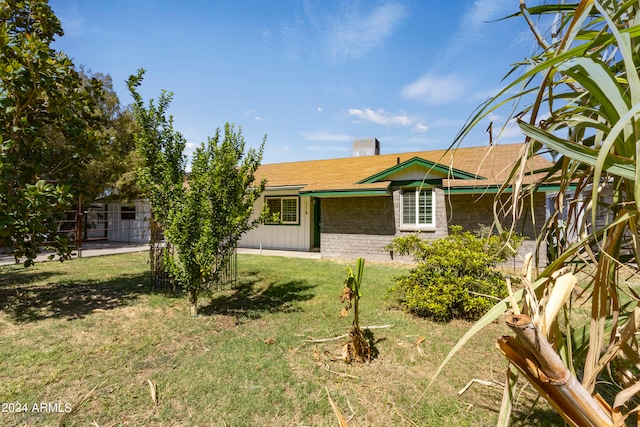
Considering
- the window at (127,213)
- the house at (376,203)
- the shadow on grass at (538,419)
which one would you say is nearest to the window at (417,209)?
the house at (376,203)

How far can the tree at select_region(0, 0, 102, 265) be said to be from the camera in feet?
16.5

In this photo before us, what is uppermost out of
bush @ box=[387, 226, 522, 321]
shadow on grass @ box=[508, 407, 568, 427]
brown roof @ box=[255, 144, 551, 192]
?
brown roof @ box=[255, 144, 551, 192]

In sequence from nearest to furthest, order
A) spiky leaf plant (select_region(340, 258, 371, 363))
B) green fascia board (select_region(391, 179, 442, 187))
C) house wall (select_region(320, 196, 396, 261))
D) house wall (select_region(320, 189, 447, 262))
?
spiky leaf plant (select_region(340, 258, 371, 363)) < green fascia board (select_region(391, 179, 442, 187)) < house wall (select_region(320, 189, 447, 262)) < house wall (select_region(320, 196, 396, 261))

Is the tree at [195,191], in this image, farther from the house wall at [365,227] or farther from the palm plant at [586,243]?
the house wall at [365,227]

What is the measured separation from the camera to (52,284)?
26.1 ft

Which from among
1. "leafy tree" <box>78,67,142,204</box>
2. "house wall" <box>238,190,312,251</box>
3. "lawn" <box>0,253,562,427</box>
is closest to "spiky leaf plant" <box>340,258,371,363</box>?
"lawn" <box>0,253,562,427</box>

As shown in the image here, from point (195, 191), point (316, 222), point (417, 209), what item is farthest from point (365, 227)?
point (195, 191)

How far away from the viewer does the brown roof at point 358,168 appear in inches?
479

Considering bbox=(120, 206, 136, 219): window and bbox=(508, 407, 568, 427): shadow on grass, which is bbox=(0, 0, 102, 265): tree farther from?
bbox=(120, 206, 136, 219): window

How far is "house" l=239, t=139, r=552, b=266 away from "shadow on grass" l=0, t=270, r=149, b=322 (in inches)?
244

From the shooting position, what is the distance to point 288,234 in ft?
52.4

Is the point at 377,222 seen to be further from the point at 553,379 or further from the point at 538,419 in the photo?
the point at 553,379

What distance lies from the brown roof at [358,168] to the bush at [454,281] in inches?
216

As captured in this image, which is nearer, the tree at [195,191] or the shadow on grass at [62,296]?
the tree at [195,191]
